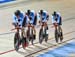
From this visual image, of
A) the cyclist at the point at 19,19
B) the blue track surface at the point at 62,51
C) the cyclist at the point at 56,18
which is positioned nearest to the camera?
the blue track surface at the point at 62,51

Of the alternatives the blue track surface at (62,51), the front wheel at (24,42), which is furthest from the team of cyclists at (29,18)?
the blue track surface at (62,51)

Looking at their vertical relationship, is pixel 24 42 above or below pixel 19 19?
below

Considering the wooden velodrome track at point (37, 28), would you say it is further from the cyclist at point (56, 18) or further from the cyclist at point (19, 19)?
the cyclist at point (19, 19)

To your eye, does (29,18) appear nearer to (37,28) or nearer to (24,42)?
(24,42)

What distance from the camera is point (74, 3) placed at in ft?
107

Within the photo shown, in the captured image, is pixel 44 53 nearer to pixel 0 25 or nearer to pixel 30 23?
pixel 30 23

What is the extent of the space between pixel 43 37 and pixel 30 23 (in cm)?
121

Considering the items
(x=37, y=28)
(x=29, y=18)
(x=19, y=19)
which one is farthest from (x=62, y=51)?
(x=37, y=28)

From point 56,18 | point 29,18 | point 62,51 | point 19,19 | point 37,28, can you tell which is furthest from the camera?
point 37,28

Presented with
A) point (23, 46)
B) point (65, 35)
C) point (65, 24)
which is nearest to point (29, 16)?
point (23, 46)

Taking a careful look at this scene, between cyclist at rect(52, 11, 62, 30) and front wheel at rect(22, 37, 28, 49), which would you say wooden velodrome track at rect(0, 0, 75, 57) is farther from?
cyclist at rect(52, 11, 62, 30)

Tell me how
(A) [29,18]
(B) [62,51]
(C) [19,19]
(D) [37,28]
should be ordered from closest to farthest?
(C) [19,19]
(B) [62,51]
(A) [29,18]
(D) [37,28]

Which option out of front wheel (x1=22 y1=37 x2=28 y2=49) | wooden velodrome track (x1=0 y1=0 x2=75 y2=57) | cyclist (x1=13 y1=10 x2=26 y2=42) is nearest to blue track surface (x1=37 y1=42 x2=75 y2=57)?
wooden velodrome track (x1=0 y1=0 x2=75 y2=57)

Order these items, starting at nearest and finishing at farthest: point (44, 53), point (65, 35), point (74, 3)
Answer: point (44, 53) → point (65, 35) → point (74, 3)
